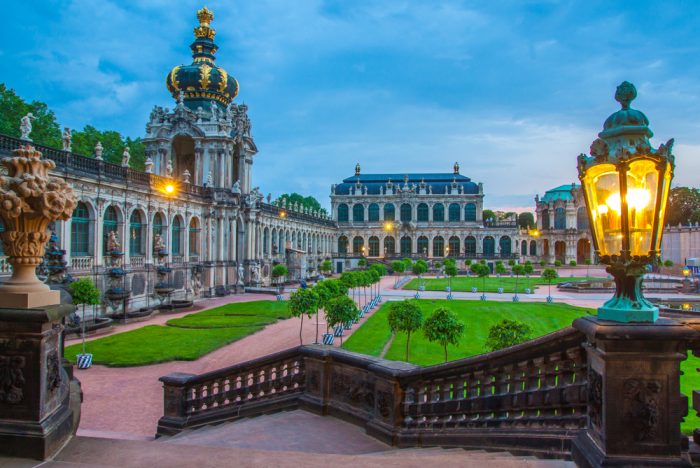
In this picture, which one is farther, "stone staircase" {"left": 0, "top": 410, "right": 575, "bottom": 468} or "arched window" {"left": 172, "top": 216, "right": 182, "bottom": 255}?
"arched window" {"left": 172, "top": 216, "right": 182, "bottom": 255}

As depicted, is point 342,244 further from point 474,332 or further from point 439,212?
point 474,332

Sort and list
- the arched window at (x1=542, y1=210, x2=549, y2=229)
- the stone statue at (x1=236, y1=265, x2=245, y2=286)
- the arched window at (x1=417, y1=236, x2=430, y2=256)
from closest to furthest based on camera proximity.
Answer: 1. the stone statue at (x1=236, y1=265, x2=245, y2=286)
2. the arched window at (x1=417, y1=236, x2=430, y2=256)
3. the arched window at (x1=542, y1=210, x2=549, y2=229)

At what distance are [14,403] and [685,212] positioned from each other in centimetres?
12079

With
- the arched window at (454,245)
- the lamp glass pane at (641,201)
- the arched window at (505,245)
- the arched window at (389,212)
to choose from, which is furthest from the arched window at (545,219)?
the lamp glass pane at (641,201)

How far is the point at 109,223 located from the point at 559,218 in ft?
318

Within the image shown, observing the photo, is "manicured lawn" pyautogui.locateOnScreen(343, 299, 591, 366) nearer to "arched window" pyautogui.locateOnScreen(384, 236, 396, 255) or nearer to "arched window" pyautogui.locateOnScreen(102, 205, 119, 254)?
"arched window" pyautogui.locateOnScreen(102, 205, 119, 254)

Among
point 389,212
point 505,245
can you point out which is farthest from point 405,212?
point 505,245

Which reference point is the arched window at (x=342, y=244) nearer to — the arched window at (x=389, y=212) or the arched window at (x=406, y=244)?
the arched window at (x=389, y=212)

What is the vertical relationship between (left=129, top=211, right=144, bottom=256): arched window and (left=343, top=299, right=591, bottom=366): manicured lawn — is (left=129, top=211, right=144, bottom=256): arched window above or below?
above

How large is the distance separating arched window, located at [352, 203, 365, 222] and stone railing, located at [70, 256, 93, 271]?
3166 inches

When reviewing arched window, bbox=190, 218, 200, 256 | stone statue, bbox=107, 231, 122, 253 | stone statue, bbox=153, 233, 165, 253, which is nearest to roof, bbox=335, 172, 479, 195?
arched window, bbox=190, 218, 200, 256

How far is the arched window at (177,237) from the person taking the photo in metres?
38.3

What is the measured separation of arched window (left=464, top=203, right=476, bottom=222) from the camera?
104 meters

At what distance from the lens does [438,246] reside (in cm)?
10325
